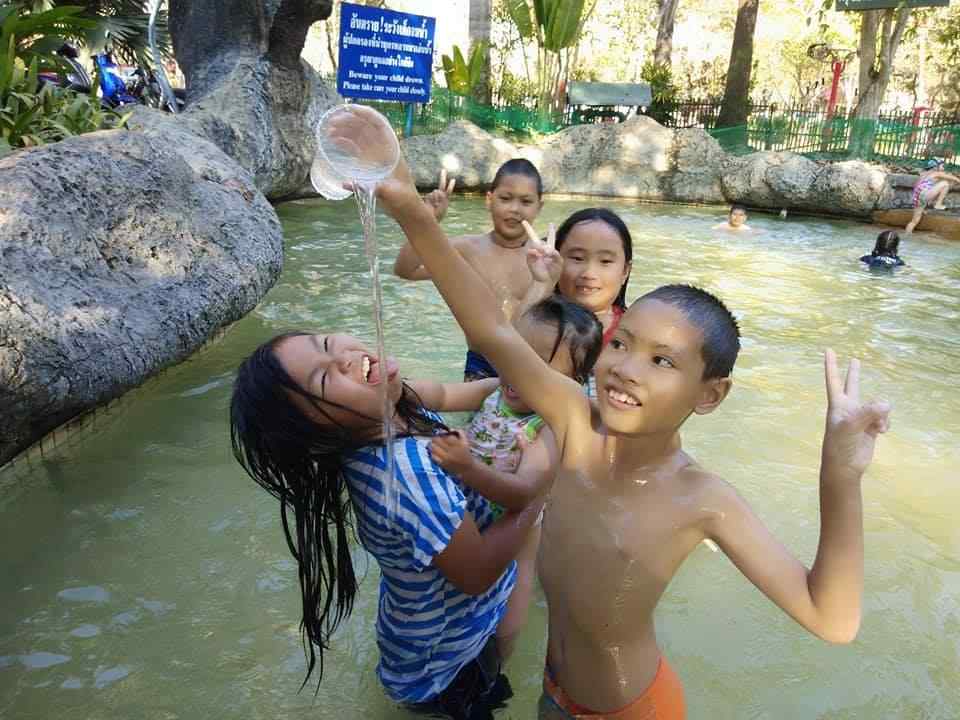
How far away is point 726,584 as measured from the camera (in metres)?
2.96

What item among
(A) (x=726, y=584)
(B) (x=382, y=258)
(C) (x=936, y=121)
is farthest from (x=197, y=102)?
(C) (x=936, y=121)

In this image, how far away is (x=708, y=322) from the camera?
156cm

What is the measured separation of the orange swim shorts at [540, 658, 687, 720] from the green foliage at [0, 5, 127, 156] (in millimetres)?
4332

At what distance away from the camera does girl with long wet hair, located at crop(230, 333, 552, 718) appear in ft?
4.82

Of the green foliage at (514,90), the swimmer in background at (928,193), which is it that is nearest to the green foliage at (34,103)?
the swimmer in background at (928,193)


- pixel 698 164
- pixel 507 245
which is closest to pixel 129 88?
pixel 698 164

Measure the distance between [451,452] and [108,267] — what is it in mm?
2741

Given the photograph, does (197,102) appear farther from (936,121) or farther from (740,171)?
(936,121)

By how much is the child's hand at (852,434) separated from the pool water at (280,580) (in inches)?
53.8

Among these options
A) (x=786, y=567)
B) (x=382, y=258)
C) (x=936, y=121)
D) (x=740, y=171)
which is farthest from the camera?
(x=936, y=121)

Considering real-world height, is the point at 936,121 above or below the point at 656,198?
above

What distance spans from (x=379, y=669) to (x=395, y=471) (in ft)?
2.12

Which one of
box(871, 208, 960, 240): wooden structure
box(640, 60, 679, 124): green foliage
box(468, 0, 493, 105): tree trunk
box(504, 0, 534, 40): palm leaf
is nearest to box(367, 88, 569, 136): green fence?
box(468, 0, 493, 105): tree trunk

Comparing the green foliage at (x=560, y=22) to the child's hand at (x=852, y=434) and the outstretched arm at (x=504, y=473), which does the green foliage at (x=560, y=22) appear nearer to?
the outstretched arm at (x=504, y=473)
